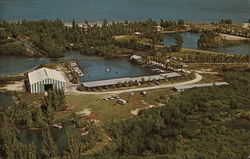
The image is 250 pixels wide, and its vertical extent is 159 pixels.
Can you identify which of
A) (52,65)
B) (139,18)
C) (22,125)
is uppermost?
(139,18)

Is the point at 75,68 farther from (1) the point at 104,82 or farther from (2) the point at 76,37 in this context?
(2) the point at 76,37

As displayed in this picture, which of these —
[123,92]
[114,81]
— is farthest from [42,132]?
[114,81]

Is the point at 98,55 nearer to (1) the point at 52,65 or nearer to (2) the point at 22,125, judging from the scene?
(1) the point at 52,65

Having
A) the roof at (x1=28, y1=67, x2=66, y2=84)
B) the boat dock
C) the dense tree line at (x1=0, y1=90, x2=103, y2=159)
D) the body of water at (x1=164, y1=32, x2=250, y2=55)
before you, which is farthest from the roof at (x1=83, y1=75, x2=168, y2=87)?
the body of water at (x1=164, y1=32, x2=250, y2=55)

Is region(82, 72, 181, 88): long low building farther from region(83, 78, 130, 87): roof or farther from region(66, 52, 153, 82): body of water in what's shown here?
region(66, 52, 153, 82): body of water

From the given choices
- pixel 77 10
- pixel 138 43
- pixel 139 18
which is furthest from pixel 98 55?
pixel 77 10

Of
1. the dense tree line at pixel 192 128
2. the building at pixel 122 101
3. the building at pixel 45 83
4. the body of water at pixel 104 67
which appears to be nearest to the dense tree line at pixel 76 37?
the body of water at pixel 104 67

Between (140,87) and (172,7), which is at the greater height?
(172,7)
